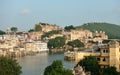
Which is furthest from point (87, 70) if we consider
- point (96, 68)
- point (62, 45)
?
point (62, 45)

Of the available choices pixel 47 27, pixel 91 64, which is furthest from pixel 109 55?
pixel 47 27

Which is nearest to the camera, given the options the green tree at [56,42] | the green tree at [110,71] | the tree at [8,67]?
the green tree at [110,71]

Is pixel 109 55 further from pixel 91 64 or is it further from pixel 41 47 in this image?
pixel 41 47

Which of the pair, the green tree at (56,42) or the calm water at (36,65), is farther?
the green tree at (56,42)

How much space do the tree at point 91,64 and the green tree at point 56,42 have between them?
151 feet

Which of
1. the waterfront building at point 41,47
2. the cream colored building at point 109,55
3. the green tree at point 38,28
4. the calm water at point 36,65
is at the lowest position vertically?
the calm water at point 36,65

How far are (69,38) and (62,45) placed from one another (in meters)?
6.48

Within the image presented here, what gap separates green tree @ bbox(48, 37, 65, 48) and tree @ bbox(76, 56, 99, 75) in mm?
46163

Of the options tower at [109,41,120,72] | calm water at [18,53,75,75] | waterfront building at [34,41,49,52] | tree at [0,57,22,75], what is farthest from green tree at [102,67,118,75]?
waterfront building at [34,41,49,52]

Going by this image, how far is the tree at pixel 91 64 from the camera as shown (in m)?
17.2

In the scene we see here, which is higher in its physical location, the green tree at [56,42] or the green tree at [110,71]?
the green tree at [56,42]

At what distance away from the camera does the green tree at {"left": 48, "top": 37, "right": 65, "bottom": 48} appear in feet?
212

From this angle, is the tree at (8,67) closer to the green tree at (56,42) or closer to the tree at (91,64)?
the tree at (91,64)

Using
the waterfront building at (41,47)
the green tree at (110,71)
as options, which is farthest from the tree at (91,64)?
the waterfront building at (41,47)
